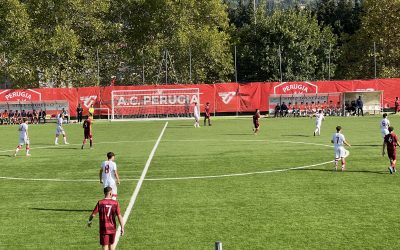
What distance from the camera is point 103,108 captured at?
67.5 m

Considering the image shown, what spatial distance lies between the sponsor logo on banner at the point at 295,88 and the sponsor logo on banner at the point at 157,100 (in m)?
9.72

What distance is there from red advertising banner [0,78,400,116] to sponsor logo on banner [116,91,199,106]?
0.97 meters

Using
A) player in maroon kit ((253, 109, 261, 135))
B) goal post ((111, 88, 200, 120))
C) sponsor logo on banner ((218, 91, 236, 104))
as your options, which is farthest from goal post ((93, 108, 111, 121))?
player in maroon kit ((253, 109, 261, 135))

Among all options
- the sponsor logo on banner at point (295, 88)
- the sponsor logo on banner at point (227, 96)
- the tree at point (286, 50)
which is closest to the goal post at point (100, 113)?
the sponsor logo on banner at point (227, 96)

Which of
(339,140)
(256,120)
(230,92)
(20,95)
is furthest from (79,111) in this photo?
(339,140)

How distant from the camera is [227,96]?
67188mm

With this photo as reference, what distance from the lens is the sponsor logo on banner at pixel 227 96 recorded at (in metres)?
67.2

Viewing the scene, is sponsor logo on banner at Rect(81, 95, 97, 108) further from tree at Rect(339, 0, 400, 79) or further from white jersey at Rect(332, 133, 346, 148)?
white jersey at Rect(332, 133, 346, 148)

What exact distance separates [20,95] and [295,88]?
104 feet

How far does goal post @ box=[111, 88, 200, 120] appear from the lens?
6669 cm

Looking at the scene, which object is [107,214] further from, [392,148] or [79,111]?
[79,111]

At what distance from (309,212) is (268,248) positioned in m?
3.67

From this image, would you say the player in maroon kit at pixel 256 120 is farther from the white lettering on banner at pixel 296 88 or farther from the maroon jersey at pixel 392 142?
the white lettering on banner at pixel 296 88

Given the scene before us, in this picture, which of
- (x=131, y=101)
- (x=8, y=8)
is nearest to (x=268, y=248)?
(x=131, y=101)
